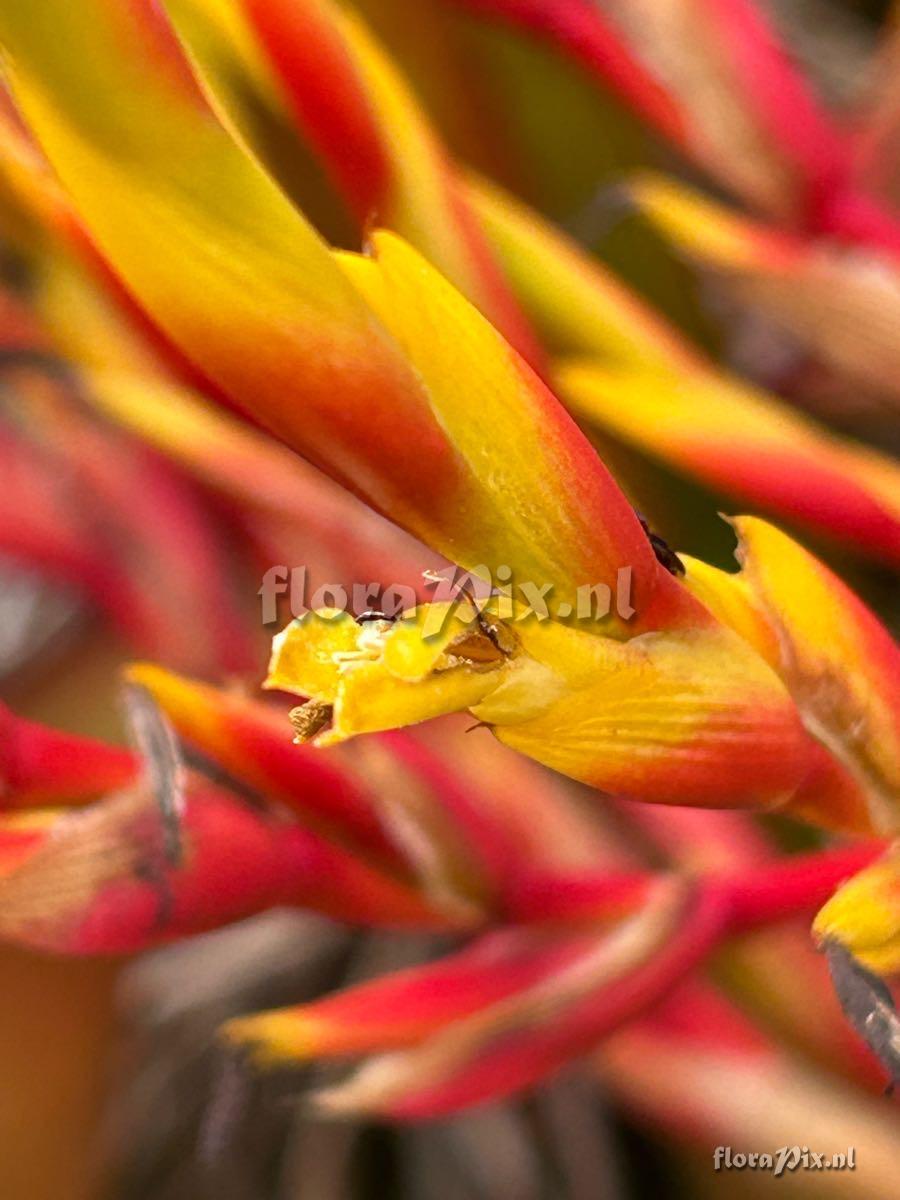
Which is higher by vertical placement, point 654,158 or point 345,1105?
point 654,158

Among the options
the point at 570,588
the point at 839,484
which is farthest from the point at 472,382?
the point at 839,484

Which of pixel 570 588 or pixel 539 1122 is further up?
pixel 570 588

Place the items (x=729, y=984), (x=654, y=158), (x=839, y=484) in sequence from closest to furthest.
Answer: (x=839, y=484)
(x=729, y=984)
(x=654, y=158)

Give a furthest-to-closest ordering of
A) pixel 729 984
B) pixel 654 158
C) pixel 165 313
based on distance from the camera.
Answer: pixel 654 158 < pixel 729 984 < pixel 165 313

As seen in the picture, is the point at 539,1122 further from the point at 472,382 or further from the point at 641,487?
the point at 472,382

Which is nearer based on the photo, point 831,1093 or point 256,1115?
point 831,1093

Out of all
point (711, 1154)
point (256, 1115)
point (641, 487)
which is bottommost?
point (256, 1115)

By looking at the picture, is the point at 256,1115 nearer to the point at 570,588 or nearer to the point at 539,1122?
the point at 539,1122

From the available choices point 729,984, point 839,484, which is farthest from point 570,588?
point 729,984

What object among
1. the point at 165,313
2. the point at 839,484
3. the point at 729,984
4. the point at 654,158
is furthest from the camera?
the point at 654,158
